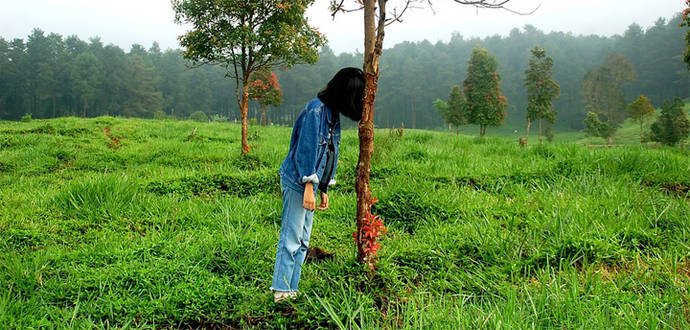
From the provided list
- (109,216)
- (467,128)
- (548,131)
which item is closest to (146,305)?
(109,216)

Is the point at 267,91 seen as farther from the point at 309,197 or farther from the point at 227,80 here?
the point at 227,80

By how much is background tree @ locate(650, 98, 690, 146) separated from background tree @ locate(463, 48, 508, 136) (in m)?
11.9

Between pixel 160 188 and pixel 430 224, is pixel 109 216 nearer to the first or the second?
pixel 160 188

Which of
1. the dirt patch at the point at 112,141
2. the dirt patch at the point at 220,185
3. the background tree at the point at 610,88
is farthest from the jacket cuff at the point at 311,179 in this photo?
the background tree at the point at 610,88

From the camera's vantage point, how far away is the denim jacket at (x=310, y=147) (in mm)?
2586

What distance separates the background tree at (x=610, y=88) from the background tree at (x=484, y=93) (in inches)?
1150

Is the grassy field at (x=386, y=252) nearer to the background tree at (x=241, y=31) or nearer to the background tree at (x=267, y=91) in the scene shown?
the background tree at (x=241, y=31)

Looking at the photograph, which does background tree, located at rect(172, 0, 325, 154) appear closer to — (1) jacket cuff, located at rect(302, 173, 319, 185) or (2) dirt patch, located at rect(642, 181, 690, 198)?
(1) jacket cuff, located at rect(302, 173, 319, 185)

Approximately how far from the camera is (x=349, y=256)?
129 inches

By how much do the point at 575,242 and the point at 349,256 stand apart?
83.0 inches

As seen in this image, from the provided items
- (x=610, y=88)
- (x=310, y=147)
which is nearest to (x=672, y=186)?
(x=310, y=147)

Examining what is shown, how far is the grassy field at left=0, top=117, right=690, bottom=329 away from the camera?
2.49 metres

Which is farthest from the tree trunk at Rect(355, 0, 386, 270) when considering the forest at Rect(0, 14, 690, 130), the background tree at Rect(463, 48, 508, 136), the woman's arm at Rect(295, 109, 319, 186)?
the forest at Rect(0, 14, 690, 130)

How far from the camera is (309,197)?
254 centimetres
